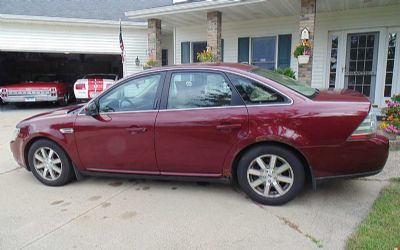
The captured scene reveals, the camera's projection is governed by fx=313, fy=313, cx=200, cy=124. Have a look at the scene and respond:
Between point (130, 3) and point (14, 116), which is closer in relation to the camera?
point (14, 116)

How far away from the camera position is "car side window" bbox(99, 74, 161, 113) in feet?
12.8

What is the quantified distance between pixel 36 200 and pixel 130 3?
13.3 meters

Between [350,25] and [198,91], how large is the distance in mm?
7346

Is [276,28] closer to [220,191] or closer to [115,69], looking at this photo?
[220,191]

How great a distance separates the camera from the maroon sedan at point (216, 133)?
326 centimetres

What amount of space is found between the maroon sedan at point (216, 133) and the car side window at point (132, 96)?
1 centimetres

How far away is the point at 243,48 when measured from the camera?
1098 centimetres

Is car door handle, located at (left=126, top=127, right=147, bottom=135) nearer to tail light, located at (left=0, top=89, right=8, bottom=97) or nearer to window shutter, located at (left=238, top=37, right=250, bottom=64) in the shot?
window shutter, located at (left=238, top=37, right=250, bottom=64)

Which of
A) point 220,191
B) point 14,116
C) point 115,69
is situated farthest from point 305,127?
point 115,69

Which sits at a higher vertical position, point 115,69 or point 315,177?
point 115,69

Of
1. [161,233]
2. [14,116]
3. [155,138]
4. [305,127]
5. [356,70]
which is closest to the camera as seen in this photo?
[161,233]

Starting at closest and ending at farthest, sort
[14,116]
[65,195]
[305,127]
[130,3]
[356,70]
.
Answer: [305,127] < [65,195] < [356,70] < [14,116] < [130,3]

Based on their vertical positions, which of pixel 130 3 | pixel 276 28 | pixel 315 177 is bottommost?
pixel 315 177

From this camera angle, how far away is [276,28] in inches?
402
